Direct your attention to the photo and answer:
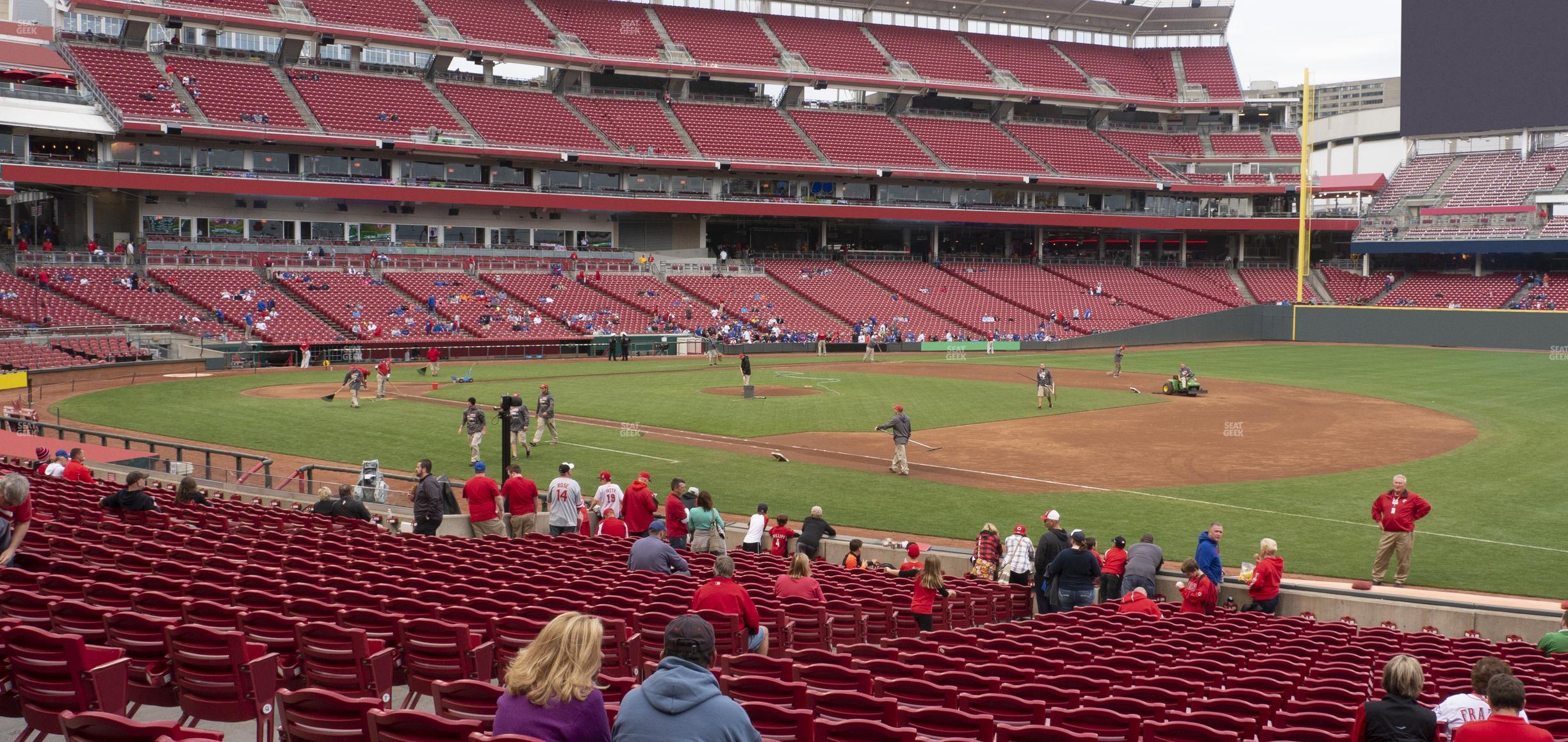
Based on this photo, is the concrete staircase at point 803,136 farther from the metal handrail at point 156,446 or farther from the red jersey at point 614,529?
the red jersey at point 614,529

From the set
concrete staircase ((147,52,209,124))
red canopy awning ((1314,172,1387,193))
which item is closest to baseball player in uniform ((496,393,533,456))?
concrete staircase ((147,52,209,124))

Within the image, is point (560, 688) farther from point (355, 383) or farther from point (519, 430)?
point (355, 383)

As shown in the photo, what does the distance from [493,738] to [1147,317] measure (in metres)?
74.4

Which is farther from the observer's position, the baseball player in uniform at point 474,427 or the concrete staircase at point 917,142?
the concrete staircase at point 917,142

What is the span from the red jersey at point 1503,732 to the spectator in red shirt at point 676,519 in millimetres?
11714

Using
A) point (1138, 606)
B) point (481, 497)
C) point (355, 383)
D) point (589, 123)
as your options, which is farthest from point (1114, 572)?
point (589, 123)

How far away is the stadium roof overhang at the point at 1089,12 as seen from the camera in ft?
287

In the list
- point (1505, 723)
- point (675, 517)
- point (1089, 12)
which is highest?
point (1089, 12)

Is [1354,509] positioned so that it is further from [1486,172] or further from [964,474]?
[1486,172]

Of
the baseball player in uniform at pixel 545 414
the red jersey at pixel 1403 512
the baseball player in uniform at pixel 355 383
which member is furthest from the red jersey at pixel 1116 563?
the baseball player in uniform at pixel 355 383

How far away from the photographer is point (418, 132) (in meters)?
66.3

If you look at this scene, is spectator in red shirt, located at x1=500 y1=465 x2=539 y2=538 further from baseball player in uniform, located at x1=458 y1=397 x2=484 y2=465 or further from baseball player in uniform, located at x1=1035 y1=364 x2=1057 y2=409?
baseball player in uniform, located at x1=1035 y1=364 x2=1057 y2=409

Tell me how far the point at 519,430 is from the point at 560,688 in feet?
75.2

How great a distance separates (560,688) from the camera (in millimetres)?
4844
